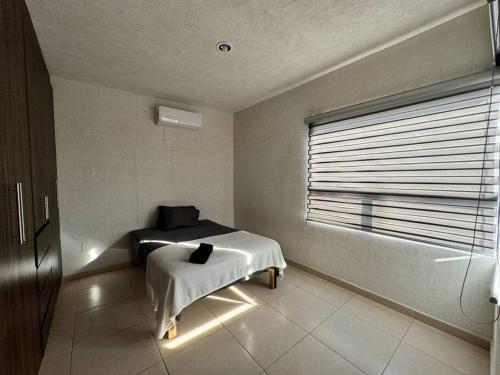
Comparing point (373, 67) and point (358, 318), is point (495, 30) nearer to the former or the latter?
point (373, 67)

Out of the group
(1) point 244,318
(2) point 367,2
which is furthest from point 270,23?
(1) point 244,318

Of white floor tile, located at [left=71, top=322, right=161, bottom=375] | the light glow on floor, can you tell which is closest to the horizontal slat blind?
the light glow on floor

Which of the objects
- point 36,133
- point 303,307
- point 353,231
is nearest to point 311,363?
point 303,307

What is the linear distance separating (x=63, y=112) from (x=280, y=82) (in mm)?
2779

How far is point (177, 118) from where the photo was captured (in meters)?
3.16

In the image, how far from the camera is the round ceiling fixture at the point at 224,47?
191 cm

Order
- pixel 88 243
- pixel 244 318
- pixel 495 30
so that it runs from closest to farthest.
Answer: pixel 495 30
pixel 244 318
pixel 88 243

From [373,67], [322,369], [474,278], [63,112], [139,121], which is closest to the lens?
[322,369]

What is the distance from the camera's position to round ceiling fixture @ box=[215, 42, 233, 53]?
1.91 meters

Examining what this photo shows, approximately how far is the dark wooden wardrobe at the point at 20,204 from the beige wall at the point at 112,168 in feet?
3.55

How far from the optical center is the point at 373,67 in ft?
6.77

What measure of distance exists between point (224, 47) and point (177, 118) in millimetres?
1521

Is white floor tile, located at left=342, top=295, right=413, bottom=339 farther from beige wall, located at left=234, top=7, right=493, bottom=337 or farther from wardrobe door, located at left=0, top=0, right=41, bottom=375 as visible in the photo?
wardrobe door, located at left=0, top=0, right=41, bottom=375

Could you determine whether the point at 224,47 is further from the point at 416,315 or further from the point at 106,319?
the point at 416,315
